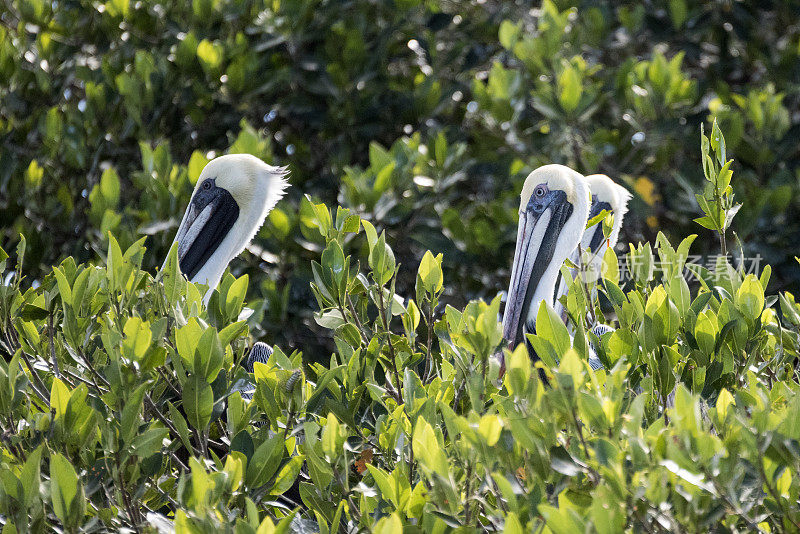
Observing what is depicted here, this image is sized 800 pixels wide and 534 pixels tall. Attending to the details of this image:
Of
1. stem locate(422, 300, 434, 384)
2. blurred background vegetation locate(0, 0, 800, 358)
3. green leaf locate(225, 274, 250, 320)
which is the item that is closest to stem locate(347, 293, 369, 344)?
stem locate(422, 300, 434, 384)

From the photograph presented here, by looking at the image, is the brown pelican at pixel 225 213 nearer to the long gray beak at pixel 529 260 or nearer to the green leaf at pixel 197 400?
the long gray beak at pixel 529 260

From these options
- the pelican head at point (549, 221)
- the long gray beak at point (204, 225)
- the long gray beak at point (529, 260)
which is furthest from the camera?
the long gray beak at point (204, 225)

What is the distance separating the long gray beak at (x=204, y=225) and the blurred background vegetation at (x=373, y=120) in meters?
0.23

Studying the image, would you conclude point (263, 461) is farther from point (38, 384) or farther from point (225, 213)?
point (225, 213)

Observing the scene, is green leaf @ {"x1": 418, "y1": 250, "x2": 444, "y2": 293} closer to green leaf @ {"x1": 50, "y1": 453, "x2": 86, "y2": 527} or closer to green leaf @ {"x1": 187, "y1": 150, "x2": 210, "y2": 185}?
green leaf @ {"x1": 50, "y1": 453, "x2": 86, "y2": 527}

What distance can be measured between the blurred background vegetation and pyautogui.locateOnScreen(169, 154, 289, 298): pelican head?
146 millimetres

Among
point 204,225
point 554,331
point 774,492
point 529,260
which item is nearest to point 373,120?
point 204,225

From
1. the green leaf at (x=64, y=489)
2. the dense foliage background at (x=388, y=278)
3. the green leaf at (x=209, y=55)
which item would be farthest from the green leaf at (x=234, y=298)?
the green leaf at (x=209, y=55)

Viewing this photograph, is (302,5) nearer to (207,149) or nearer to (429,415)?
(207,149)

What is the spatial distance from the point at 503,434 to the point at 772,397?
761 mm

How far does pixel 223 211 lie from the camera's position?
4805 mm

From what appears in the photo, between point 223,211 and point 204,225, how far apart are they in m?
0.14

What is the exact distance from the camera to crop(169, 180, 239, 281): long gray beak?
15.3 feet

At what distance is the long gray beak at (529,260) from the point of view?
3930 millimetres
